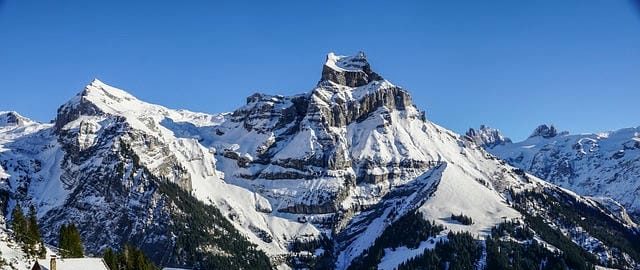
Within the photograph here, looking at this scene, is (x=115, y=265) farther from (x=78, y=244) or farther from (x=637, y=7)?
(x=637, y=7)

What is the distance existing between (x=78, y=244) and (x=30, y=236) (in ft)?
54.0

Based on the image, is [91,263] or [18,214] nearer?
[91,263]

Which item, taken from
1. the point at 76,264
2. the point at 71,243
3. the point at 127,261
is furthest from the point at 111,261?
the point at 76,264

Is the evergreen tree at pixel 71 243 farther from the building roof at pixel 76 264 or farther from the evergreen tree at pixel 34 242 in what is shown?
the building roof at pixel 76 264

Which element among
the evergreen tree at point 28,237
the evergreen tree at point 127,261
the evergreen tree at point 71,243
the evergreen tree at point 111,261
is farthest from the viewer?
the evergreen tree at point 71,243

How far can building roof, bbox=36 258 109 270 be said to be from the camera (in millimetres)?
111062

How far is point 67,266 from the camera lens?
113750 mm

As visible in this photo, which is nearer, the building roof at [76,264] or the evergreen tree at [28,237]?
the building roof at [76,264]

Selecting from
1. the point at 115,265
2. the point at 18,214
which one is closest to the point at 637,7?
Answer: the point at 115,265

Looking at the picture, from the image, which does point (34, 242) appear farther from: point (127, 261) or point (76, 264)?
point (76, 264)

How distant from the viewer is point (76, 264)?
11500 centimetres

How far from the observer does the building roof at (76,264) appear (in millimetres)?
111062

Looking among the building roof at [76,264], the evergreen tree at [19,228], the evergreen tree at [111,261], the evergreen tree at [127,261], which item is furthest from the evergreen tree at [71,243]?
the building roof at [76,264]

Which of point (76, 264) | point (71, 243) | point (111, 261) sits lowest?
point (76, 264)
